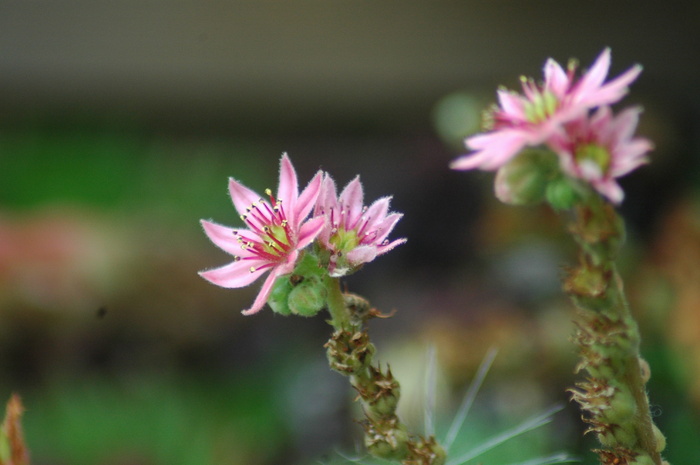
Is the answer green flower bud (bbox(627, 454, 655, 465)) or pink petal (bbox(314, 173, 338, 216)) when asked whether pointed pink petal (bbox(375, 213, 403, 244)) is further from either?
green flower bud (bbox(627, 454, 655, 465))

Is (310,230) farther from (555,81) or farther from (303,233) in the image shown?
(555,81)

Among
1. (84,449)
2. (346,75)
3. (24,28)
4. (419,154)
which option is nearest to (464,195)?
(419,154)

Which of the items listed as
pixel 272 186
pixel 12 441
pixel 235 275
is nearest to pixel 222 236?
pixel 235 275

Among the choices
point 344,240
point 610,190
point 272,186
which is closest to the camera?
point 610,190

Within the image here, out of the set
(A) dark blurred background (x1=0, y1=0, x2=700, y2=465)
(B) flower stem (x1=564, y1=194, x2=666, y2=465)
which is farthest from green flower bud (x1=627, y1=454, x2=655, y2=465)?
(A) dark blurred background (x1=0, y1=0, x2=700, y2=465)

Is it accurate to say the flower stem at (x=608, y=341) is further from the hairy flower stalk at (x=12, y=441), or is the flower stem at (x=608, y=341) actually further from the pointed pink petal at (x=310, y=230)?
the hairy flower stalk at (x=12, y=441)

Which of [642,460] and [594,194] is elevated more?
[594,194]

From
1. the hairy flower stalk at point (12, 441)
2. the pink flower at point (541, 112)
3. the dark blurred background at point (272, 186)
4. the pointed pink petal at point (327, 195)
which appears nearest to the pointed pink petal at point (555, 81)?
the pink flower at point (541, 112)

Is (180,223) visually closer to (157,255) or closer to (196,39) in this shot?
(157,255)
